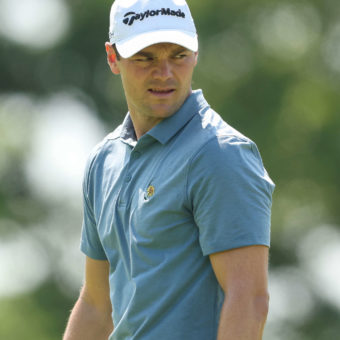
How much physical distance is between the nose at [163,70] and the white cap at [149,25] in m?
0.08

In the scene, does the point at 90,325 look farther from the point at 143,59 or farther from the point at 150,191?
the point at 143,59

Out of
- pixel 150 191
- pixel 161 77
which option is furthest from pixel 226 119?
pixel 150 191

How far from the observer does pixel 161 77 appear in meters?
3.62

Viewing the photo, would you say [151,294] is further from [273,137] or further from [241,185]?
[273,137]

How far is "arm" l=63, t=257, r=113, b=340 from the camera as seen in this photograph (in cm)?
416

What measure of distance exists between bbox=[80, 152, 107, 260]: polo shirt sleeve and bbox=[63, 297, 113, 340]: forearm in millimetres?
221

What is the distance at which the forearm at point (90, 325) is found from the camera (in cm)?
418

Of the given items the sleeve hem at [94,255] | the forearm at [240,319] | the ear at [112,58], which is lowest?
the forearm at [240,319]

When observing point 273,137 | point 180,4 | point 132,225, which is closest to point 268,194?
point 132,225

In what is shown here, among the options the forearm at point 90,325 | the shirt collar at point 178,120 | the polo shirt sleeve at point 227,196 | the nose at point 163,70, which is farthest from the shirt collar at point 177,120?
the forearm at point 90,325

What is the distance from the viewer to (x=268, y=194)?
341 centimetres

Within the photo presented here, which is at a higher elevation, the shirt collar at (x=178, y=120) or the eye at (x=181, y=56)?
the eye at (x=181, y=56)

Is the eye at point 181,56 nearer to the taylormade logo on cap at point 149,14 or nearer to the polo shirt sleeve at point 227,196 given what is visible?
the taylormade logo on cap at point 149,14

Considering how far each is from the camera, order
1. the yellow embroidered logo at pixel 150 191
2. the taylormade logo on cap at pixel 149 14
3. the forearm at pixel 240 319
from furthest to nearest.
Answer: the taylormade logo on cap at pixel 149 14, the yellow embroidered logo at pixel 150 191, the forearm at pixel 240 319
